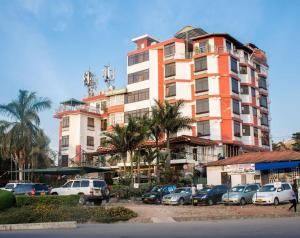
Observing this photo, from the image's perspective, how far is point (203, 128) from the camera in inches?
2422

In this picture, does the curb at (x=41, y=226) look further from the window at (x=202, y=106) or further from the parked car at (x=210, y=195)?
the window at (x=202, y=106)

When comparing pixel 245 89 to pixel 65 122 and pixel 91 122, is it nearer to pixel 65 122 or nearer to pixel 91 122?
pixel 91 122

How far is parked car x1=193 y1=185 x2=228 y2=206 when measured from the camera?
32.6 m

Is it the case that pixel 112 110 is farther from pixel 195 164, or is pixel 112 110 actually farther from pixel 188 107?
pixel 195 164

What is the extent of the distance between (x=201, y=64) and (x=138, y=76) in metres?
10.7

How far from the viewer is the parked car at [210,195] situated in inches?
1283

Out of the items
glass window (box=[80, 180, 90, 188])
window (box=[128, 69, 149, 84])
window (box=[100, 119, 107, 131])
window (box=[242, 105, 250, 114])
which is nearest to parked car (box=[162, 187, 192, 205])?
glass window (box=[80, 180, 90, 188])

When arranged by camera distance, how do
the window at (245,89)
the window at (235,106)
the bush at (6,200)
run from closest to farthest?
the bush at (6,200), the window at (235,106), the window at (245,89)

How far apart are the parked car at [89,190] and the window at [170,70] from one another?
118ft

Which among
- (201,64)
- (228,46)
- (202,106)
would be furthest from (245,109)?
(201,64)

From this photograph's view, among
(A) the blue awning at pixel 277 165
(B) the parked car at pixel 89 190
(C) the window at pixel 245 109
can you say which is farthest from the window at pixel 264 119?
(B) the parked car at pixel 89 190

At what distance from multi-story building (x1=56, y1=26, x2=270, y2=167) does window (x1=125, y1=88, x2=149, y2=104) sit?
0.51 ft

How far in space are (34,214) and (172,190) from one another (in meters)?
17.7

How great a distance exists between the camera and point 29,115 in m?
47.2
